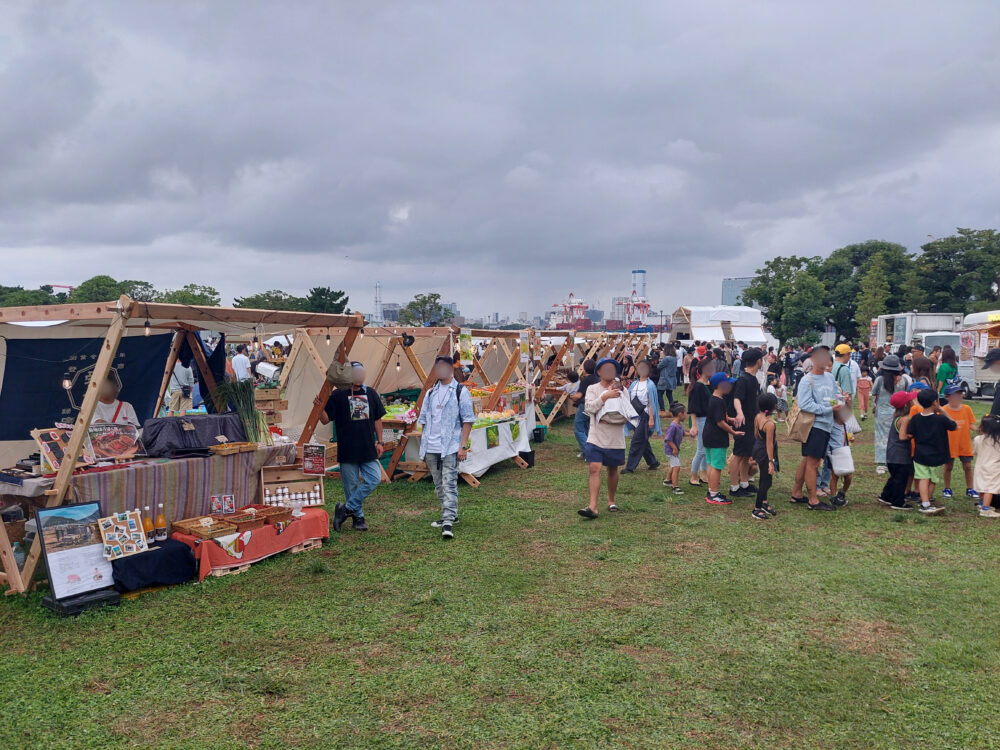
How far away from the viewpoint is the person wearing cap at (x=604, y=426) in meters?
7.11

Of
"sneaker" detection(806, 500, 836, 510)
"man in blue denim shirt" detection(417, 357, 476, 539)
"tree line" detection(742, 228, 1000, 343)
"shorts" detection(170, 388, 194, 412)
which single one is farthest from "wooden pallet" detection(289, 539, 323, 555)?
"tree line" detection(742, 228, 1000, 343)

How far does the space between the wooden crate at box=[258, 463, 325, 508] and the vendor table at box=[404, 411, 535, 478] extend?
221 cm

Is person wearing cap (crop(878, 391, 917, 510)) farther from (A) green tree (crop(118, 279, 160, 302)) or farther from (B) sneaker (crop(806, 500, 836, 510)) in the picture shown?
(A) green tree (crop(118, 279, 160, 302))

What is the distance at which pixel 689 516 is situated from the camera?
7.52m

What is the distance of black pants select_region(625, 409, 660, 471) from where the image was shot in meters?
9.95

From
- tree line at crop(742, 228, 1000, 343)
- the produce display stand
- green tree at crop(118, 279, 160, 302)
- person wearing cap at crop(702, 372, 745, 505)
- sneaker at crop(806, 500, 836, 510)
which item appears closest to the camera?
the produce display stand

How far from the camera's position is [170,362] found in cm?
753

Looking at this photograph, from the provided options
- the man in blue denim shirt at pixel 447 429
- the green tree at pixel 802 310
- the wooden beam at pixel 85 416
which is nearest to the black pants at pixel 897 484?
the man in blue denim shirt at pixel 447 429

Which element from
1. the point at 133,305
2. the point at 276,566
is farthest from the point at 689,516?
the point at 133,305

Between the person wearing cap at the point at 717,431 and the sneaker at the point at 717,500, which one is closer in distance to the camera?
the person wearing cap at the point at 717,431

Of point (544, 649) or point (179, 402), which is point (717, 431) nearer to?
point (544, 649)

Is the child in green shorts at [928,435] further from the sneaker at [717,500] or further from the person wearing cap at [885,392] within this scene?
the sneaker at [717,500]

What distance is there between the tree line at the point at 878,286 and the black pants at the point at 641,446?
36249 mm

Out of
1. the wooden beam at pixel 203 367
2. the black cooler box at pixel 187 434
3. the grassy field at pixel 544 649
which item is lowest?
the grassy field at pixel 544 649
